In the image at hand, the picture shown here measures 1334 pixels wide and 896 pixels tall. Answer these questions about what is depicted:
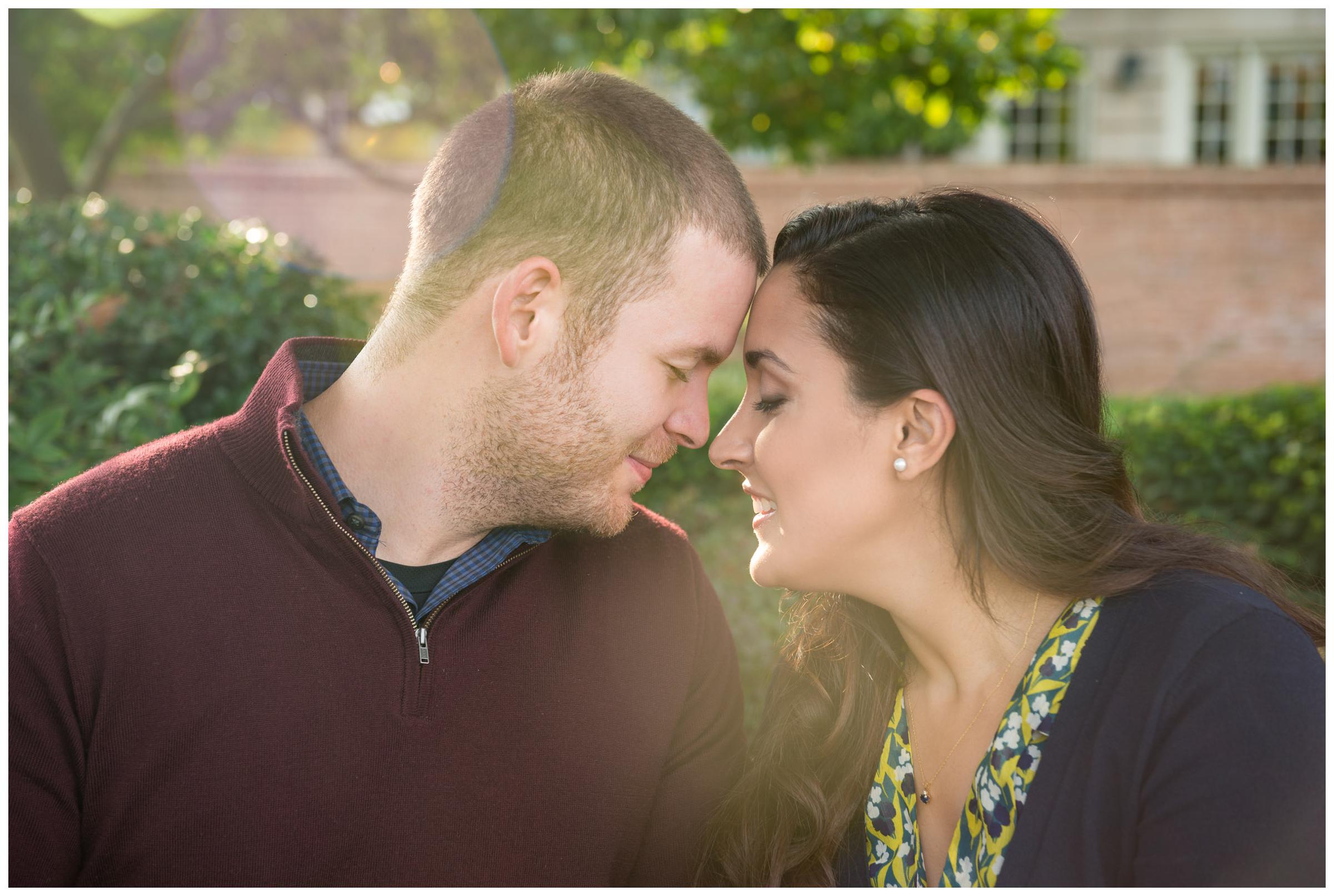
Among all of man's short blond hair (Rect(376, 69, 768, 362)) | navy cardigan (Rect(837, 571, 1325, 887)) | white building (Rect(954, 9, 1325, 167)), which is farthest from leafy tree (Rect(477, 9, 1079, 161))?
white building (Rect(954, 9, 1325, 167))

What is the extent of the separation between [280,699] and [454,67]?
10.8 meters

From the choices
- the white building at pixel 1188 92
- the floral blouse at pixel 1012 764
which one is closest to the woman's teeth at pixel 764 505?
the floral blouse at pixel 1012 764

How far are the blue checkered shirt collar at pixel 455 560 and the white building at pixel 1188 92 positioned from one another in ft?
51.4

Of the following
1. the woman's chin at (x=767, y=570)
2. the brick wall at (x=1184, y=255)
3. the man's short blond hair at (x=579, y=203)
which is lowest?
the brick wall at (x=1184, y=255)

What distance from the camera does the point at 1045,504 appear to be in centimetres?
224

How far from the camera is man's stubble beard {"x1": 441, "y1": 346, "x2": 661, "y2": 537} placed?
236 cm

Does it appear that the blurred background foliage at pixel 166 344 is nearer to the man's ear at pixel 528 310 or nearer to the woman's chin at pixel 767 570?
the woman's chin at pixel 767 570

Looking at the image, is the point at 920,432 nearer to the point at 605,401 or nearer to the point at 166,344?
the point at 605,401

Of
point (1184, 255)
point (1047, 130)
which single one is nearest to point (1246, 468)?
point (1184, 255)

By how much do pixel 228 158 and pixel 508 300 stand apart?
14.2 meters

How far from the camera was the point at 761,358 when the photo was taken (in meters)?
2.39

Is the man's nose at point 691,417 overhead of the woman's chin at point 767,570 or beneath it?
overhead

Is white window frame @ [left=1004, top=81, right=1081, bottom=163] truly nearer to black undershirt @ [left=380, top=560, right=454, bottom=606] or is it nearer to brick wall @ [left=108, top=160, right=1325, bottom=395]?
brick wall @ [left=108, top=160, right=1325, bottom=395]

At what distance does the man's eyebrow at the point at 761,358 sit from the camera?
92.4 inches
